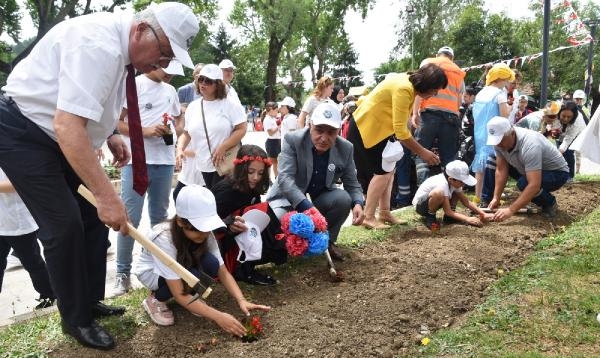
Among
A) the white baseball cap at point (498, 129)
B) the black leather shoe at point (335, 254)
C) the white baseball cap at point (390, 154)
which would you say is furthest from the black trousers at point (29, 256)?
the white baseball cap at point (498, 129)

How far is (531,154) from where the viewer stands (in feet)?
16.1

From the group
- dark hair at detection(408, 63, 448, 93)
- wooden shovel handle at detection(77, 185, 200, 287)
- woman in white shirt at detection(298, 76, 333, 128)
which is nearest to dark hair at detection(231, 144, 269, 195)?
wooden shovel handle at detection(77, 185, 200, 287)

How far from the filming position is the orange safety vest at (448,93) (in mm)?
5730

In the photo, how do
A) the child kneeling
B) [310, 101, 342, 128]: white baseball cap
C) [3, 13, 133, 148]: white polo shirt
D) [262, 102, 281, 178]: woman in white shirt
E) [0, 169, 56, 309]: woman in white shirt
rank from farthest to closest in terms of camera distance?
[262, 102, 281, 178]: woman in white shirt
the child kneeling
[310, 101, 342, 128]: white baseball cap
[0, 169, 56, 309]: woman in white shirt
[3, 13, 133, 148]: white polo shirt

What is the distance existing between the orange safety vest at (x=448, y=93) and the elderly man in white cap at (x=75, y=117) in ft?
13.0

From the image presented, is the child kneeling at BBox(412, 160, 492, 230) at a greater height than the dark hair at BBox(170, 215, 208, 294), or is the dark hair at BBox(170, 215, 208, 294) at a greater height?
the dark hair at BBox(170, 215, 208, 294)

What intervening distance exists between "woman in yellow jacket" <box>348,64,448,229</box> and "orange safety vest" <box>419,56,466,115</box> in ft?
3.56

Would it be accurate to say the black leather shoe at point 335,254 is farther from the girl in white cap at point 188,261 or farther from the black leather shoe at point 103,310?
the black leather shoe at point 103,310

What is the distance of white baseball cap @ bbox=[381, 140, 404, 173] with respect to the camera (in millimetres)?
4848

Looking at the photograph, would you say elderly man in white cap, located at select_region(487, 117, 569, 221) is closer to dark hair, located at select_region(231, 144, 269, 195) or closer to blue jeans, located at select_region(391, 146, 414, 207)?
blue jeans, located at select_region(391, 146, 414, 207)

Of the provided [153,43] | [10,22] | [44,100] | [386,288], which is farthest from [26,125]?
[10,22]

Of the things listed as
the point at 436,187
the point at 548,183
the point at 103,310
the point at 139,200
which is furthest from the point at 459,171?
the point at 103,310

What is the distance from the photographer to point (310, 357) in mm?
2582

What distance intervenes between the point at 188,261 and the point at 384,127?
2623 mm
